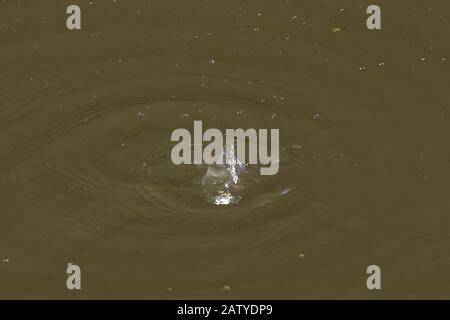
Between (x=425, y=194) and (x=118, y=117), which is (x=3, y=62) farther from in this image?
(x=425, y=194)

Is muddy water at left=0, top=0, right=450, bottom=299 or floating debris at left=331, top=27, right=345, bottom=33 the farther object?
floating debris at left=331, top=27, right=345, bottom=33

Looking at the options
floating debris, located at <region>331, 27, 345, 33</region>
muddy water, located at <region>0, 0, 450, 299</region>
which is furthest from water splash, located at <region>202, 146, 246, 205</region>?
floating debris, located at <region>331, 27, 345, 33</region>

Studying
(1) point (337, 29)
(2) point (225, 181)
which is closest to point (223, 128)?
(2) point (225, 181)

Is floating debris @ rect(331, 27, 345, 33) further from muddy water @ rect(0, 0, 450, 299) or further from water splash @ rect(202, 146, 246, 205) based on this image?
water splash @ rect(202, 146, 246, 205)

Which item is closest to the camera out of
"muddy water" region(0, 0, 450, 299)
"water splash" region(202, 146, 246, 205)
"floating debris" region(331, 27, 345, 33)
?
"muddy water" region(0, 0, 450, 299)

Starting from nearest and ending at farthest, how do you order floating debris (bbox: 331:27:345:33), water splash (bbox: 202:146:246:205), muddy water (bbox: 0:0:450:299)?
muddy water (bbox: 0:0:450:299) < water splash (bbox: 202:146:246:205) < floating debris (bbox: 331:27:345:33)

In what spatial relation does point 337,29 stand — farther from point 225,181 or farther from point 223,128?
point 225,181

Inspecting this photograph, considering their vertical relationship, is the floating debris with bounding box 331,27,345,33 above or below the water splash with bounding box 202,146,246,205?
above

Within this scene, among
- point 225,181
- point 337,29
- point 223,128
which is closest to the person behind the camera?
point 225,181

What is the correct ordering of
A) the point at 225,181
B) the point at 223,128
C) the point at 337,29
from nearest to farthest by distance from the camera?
the point at 225,181
the point at 223,128
the point at 337,29
